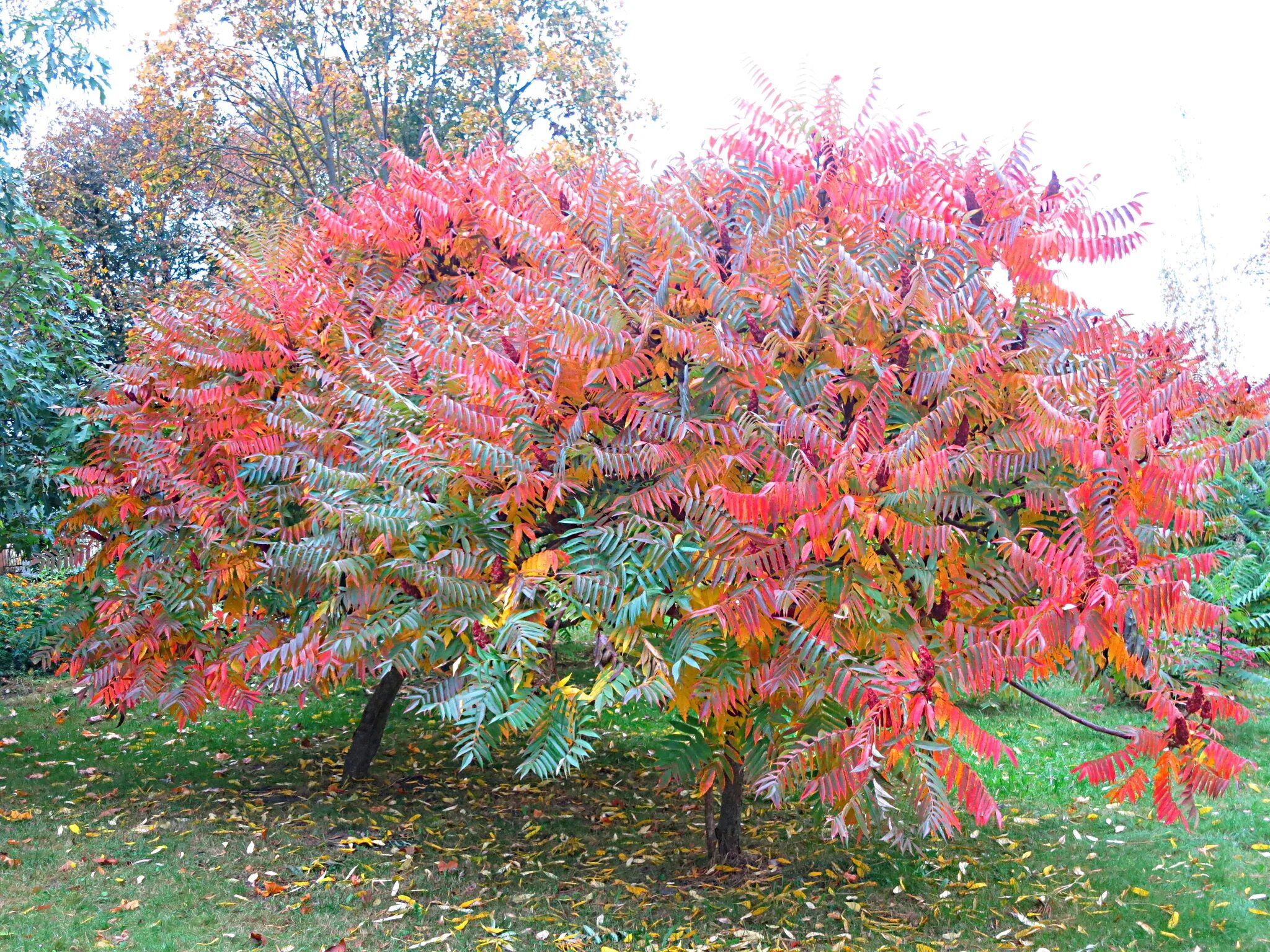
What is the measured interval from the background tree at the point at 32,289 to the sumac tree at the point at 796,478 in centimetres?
365

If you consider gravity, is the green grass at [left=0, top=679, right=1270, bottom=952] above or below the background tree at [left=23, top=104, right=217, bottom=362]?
below

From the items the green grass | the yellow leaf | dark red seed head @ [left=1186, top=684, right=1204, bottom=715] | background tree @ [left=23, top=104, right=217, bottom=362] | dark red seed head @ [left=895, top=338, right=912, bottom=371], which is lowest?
the green grass

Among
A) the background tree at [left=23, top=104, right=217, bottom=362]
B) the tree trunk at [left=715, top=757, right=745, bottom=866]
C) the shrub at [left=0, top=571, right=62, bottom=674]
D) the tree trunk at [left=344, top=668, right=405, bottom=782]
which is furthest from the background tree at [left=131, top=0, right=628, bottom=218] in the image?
the tree trunk at [left=715, top=757, right=745, bottom=866]

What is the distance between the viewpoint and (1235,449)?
431cm

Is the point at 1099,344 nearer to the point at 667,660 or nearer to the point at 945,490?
the point at 945,490

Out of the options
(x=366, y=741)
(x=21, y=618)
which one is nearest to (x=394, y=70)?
(x=21, y=618)

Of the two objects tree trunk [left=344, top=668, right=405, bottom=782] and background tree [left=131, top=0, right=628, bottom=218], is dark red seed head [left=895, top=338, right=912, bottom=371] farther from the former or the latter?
background tree [left=131, top=0, right=628, bottom=218]

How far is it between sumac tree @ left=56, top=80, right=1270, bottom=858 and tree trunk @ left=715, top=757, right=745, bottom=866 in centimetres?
127

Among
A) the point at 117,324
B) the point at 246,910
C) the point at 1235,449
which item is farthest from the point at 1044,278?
the point at 117,324

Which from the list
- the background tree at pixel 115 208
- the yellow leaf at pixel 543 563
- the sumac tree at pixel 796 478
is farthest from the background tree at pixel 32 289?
the background tree at pixel 115 208

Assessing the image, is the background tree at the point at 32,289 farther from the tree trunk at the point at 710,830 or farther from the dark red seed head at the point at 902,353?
the dark red seed head at the point at 902,353

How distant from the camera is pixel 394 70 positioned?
58.5ft

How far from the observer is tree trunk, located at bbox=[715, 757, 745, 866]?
20.6 feet

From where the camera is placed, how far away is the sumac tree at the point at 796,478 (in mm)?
4176
